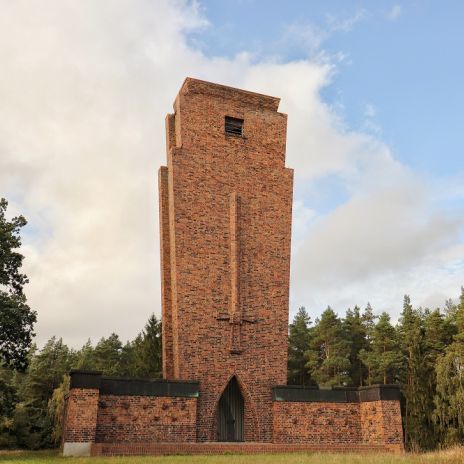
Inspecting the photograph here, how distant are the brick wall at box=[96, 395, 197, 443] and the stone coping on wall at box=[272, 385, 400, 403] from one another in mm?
3371

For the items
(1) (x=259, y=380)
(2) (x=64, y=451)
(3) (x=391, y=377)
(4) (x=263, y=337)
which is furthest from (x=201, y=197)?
(3) (x=391, y=377)

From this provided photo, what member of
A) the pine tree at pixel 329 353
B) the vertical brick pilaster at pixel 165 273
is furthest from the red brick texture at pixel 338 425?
the pine tree at pixel 329 353

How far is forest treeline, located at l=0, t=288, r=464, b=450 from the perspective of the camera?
2855cm

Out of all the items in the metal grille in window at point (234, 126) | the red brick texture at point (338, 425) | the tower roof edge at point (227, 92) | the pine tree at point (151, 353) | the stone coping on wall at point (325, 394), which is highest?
the tower roof edge at point (227, 92)

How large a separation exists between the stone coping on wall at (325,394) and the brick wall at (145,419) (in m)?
3.37

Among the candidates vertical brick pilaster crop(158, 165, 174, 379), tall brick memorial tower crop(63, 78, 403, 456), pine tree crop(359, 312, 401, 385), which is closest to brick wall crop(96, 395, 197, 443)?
tall brick memorial tower crop(63, 78, 403, 456)

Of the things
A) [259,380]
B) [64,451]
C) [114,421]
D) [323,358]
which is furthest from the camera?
[323,358]

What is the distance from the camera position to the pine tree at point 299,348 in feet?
164

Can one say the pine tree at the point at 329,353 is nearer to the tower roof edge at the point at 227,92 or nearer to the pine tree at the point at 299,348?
the pine tree at the point at 299,348

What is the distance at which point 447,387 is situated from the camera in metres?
29.7

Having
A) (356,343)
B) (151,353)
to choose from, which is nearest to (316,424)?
(151,353)

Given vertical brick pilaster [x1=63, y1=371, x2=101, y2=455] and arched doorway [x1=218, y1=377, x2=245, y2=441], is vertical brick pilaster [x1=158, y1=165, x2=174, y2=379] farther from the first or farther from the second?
vertical brick pilaster [x1=63, y1=371, x2=101, y2=455]

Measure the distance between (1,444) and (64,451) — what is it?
15.6 meters

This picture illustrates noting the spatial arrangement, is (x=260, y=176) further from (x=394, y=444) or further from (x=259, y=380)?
(x=394, y=444)
